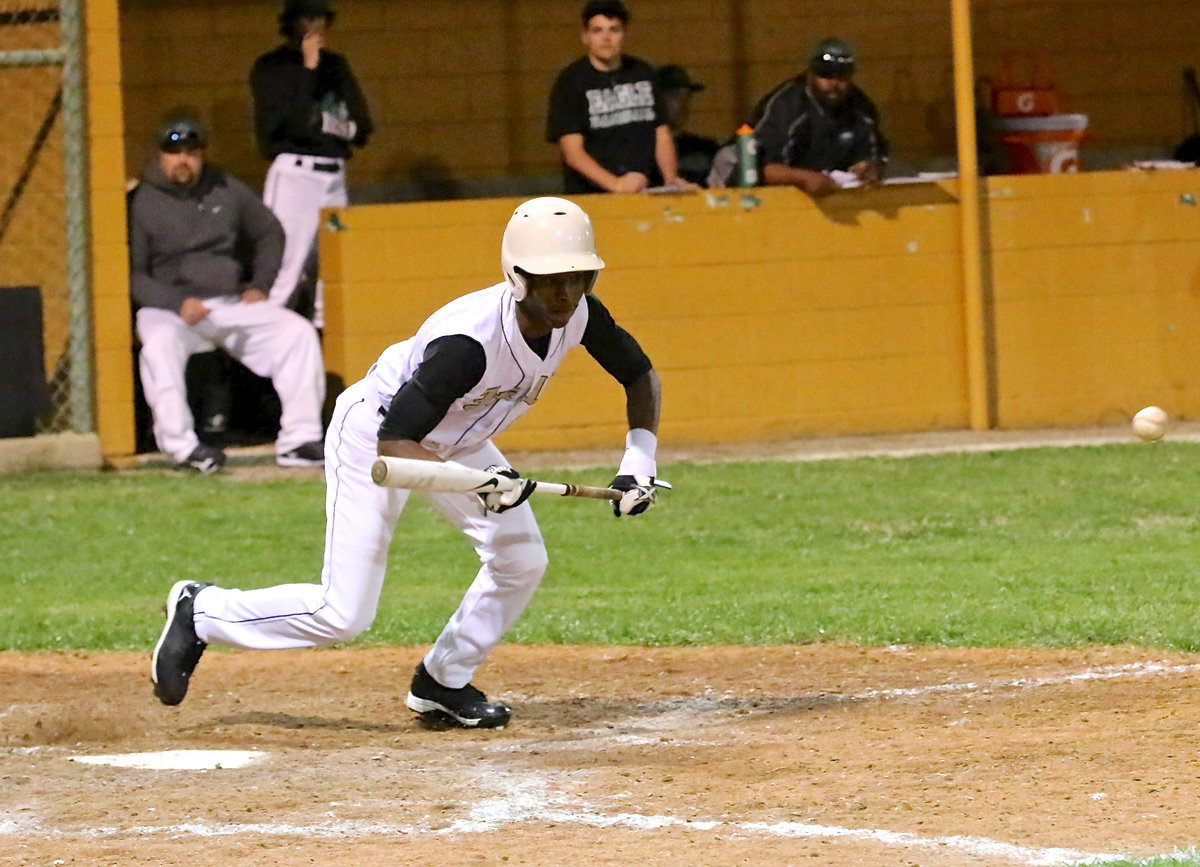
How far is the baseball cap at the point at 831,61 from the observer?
39.3 feet

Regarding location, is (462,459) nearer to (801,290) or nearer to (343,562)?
(343,562)

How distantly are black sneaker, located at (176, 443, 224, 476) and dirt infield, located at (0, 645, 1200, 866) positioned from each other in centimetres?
398

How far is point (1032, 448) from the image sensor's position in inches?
474

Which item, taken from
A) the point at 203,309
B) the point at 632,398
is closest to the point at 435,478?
the point at 632,398

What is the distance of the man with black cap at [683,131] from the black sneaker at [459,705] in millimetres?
6611

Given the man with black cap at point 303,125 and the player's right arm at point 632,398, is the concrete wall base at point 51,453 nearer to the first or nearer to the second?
the man with black cap at point 303,125

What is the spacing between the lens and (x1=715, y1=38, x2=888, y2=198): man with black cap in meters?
12.2

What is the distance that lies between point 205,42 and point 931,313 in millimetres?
5492

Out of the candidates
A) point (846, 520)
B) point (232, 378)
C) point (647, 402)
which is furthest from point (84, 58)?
point (647, 402)

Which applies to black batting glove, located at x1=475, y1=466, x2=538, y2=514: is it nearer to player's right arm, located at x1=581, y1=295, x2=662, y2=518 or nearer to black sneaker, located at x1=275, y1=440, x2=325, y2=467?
player's right arm, located at x1=581, y1=295, x2=662, y2=518

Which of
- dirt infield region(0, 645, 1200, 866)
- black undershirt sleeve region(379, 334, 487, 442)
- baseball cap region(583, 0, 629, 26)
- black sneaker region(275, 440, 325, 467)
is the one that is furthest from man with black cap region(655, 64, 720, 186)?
black undershirt sleeve region(379, 334, 487, 442)

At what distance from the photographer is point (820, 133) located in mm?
12406

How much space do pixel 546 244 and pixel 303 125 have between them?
22.8 ft

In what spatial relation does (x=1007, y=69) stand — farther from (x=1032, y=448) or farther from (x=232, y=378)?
(x=232, y=378)
